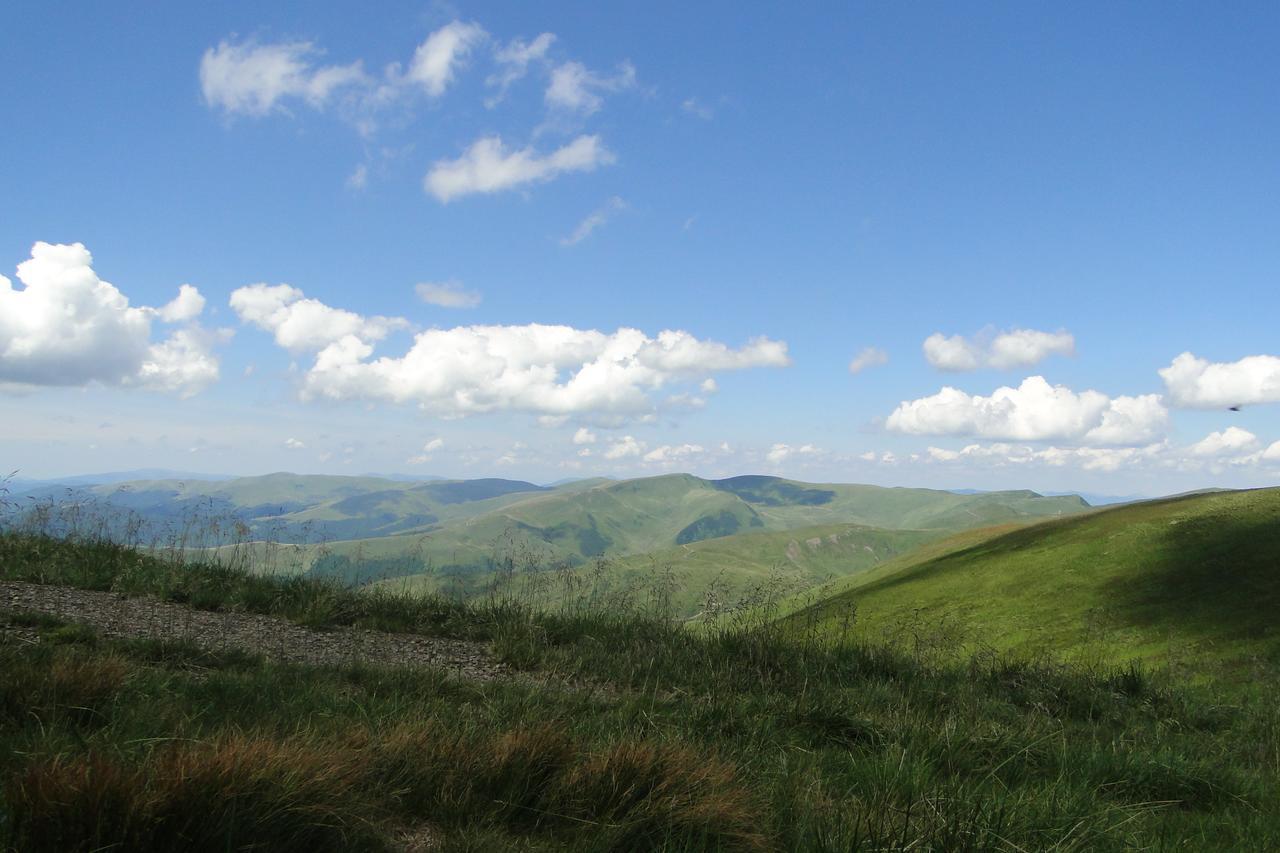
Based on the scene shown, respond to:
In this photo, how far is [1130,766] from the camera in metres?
5.66

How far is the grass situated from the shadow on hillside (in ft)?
92.8

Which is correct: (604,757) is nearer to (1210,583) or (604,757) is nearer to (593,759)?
(593,759)

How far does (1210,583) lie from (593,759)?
44416 millimetres

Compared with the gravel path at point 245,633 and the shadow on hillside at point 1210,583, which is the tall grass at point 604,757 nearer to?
the gravel path at point 245,633

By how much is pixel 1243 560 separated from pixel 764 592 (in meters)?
39.5

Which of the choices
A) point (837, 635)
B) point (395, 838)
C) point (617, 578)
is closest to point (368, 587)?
point (617, 578)

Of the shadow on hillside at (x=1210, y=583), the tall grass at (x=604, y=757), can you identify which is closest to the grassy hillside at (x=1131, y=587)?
the shadow on hillside at (x=1210, y=583)

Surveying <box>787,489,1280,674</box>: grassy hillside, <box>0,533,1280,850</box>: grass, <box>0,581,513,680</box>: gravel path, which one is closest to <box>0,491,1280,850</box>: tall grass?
<box>0,533,1280,850</box>: grass

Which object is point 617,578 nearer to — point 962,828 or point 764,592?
point 764,592

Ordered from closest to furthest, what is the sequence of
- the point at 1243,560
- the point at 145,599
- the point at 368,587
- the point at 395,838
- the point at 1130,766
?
the point at 395,838, the point at 1130,766, the point at 145,599, the point at 368,587, the point at 1243,560

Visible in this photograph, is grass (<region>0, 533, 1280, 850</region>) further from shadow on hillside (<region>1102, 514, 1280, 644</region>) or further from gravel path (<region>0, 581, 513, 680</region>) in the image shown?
shadow on hillside (<region>1102, 514, 1280, 644</region>)

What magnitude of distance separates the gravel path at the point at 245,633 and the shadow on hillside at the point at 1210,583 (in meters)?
34.1

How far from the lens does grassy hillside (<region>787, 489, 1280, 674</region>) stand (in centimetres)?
3016

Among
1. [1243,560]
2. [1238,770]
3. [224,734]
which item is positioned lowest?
[1243,560]
